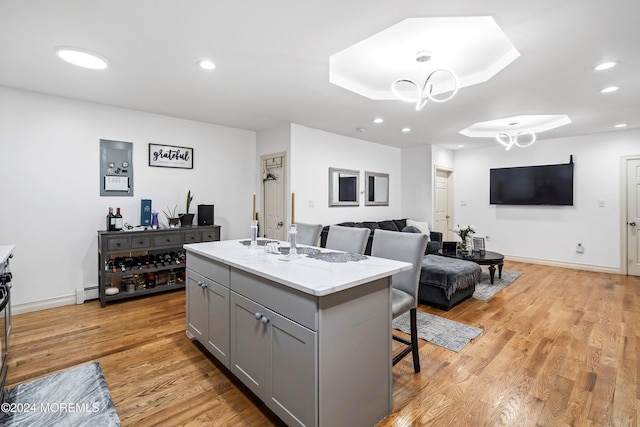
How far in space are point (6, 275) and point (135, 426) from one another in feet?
4.25

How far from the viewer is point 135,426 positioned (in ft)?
5.50

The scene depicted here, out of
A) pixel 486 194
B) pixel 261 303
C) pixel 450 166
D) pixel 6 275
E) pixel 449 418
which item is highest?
pixel 450 166

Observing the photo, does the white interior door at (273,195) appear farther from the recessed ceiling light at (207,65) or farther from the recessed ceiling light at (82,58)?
the recessed ceiling light at (82,58)

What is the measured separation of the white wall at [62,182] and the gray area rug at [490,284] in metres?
4.48

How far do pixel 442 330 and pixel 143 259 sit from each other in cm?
375

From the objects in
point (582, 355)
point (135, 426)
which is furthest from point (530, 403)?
point (135, 426)

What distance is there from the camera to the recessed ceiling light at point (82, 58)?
2.39m

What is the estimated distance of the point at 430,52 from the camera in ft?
8.98

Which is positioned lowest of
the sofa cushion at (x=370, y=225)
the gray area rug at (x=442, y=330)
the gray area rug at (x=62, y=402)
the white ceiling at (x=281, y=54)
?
the gray area rug at (x=62, y=402)

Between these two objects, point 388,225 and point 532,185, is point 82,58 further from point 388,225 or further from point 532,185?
point 532,185

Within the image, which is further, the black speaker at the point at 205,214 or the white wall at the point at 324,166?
the white wall at the point at 324,166

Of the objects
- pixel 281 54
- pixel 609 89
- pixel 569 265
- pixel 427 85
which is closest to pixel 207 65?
pixel 281 54

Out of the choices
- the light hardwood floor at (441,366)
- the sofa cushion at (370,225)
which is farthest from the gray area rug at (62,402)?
the sofa cushion at (370,225)

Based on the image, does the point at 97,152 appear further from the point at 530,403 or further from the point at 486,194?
the point at 486,194
